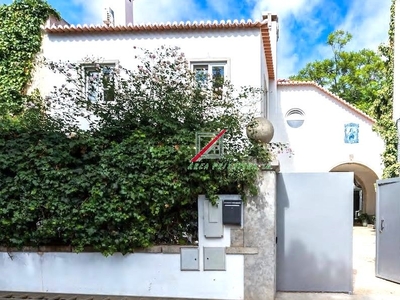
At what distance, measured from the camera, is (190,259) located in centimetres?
515

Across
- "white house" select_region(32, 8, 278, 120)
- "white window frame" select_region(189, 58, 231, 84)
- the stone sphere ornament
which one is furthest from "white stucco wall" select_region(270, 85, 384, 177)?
the stone sphere ornament

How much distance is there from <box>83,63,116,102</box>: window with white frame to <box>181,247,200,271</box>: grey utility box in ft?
8.75

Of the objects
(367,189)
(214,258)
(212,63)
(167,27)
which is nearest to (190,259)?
(214,258)

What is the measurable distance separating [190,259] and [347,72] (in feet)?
82.9

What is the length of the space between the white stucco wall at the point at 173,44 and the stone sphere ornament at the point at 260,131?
6.00 metres

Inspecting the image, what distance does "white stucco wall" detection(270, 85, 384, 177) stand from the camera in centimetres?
1530

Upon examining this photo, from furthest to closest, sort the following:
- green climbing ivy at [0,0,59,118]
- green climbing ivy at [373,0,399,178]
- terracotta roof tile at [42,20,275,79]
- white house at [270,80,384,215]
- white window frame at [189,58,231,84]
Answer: white house at [270,80,384,215] < green climbing ivy at [373,0,399,178] < green climbing ivy at [0,0,59,118] < white window frame at [189,58,231,84] < terracotta roof tile at [42,20,275,79]

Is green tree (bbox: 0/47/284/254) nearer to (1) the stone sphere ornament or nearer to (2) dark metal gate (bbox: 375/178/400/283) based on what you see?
(1) the stone sphere ornament

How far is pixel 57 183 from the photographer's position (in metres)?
5.12

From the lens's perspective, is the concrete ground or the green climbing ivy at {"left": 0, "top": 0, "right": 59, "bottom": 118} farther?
the green climbing ivy at {"left": 0, "top": 0, "right": 59, "bottom": 118}

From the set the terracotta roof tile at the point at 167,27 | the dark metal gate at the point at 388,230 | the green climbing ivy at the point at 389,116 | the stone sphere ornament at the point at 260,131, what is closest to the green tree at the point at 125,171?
the stone sphere ornament at the point at 260,131

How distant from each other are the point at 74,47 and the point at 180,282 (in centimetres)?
907

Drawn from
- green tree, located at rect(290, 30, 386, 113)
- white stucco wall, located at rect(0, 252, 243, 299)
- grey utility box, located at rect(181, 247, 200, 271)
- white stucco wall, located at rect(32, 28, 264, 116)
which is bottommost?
Result: white stucco wall, located at rect(0, 252, 243, 299)

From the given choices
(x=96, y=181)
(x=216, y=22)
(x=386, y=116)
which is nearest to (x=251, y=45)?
(x=216, y=22)
